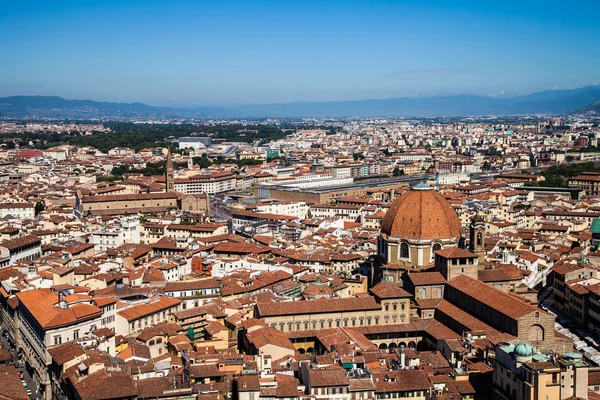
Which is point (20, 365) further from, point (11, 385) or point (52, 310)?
point (11, 385)

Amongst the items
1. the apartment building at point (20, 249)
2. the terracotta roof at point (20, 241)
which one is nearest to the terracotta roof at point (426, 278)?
the apartment building at point (20, 249)

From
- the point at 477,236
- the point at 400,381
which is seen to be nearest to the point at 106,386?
the point at 400,381

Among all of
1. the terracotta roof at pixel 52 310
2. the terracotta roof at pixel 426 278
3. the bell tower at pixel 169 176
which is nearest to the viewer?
the terracotta roof at pixel 52 310

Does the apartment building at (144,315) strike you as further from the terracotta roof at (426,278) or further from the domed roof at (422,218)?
the domed roof at (422,218)

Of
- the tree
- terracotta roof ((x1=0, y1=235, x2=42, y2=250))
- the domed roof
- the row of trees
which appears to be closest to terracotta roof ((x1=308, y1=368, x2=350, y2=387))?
the domed roof

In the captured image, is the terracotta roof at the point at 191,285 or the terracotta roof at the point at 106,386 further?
the terracotta roof at the point at 191,285

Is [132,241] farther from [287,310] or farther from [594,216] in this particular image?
[594,216]
